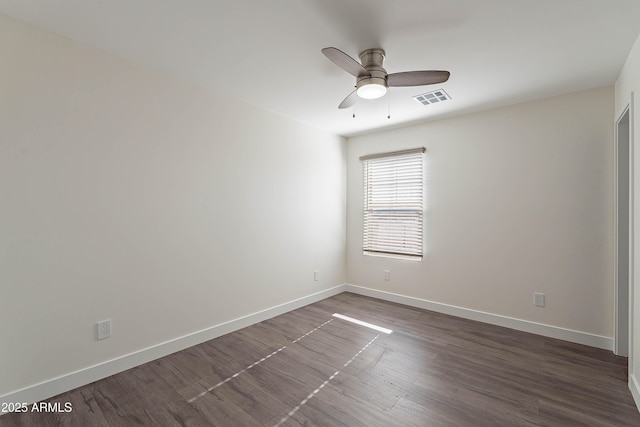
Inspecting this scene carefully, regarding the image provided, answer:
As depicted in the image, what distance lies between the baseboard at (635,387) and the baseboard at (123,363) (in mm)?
3149

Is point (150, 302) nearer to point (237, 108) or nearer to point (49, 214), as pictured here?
point (49, 214)

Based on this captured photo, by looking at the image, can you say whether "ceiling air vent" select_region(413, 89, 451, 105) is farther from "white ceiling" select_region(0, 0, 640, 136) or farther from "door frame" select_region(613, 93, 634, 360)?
"door frame" select_region(613, 93, 634, 360)

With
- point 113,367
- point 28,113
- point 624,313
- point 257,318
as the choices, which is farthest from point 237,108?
point 624,313

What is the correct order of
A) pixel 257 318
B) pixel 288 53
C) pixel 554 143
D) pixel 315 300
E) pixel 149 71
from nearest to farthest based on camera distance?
pixel 288 53
pixel 149 71
pixel 554 143
pixel 257 318
pixel 315 300

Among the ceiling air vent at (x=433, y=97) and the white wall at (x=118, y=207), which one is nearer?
the white wall at (x=118, y=207)

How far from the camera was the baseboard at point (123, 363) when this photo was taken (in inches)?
76.4

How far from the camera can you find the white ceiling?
1.77m

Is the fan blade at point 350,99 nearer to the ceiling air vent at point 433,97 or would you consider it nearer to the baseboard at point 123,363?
the ceiling air vent at point 433,97

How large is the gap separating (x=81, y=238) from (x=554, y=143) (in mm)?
4423

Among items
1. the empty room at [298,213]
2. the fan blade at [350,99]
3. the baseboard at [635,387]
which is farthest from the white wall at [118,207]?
the baseboard at [635,387]

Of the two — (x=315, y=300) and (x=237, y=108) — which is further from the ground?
(x=237, y=108)

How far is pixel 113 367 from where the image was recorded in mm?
2291

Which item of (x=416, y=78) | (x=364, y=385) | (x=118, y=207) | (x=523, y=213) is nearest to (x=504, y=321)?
(x=523, y=213)

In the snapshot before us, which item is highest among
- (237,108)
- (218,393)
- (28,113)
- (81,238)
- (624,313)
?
(237,108)
